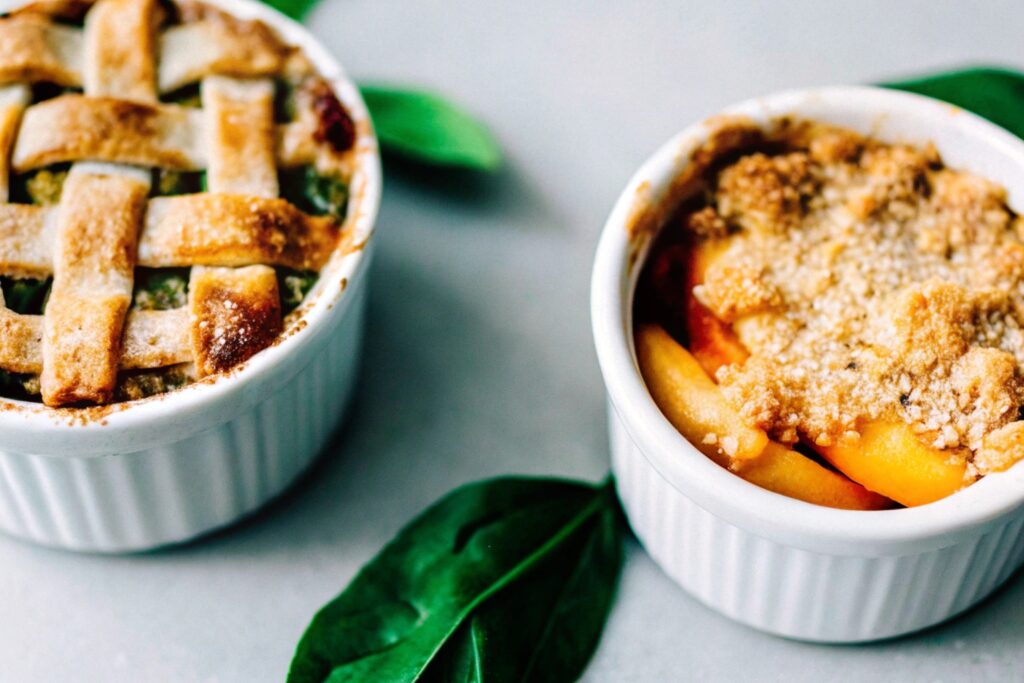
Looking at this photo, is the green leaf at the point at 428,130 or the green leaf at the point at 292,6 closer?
the green leaf at the point at 428,130

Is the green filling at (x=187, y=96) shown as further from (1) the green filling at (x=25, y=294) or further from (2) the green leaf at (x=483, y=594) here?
(2) the green leaf at (x=483, y=594)

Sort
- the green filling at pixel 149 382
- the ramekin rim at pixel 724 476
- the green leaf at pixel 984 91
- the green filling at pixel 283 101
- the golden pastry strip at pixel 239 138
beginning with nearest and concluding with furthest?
the ramekin rim at pixel 724 476 → the green filling at pixel 149 382 → the golden pastry strip at pixel 239 138 → the green filling at pixel 283 101 → the green leaf at pixel 984 91

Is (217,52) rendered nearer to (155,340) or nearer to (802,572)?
(155,340)

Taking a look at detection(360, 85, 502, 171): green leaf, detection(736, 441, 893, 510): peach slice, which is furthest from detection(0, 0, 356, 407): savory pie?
detection(736, 441, 893, 510): peach slice

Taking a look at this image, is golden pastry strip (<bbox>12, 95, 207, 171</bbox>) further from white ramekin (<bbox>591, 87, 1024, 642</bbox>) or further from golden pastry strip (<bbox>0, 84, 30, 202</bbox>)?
white ramekin (<bbox>591, 87, 1024, 642</bbox>)

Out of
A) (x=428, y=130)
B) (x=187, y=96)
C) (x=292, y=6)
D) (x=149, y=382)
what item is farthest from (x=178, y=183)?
(x=292, y=6)

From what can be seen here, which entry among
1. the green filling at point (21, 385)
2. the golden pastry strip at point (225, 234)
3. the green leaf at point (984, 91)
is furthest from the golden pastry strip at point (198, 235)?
the green leaf at point (984, 91)

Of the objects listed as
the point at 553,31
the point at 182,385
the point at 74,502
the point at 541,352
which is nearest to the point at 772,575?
the point at 541,352

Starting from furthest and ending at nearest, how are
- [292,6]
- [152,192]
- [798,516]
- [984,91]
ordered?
1. [292,6]
2. [984,91]
3. [152,192]
4. [798,516]
